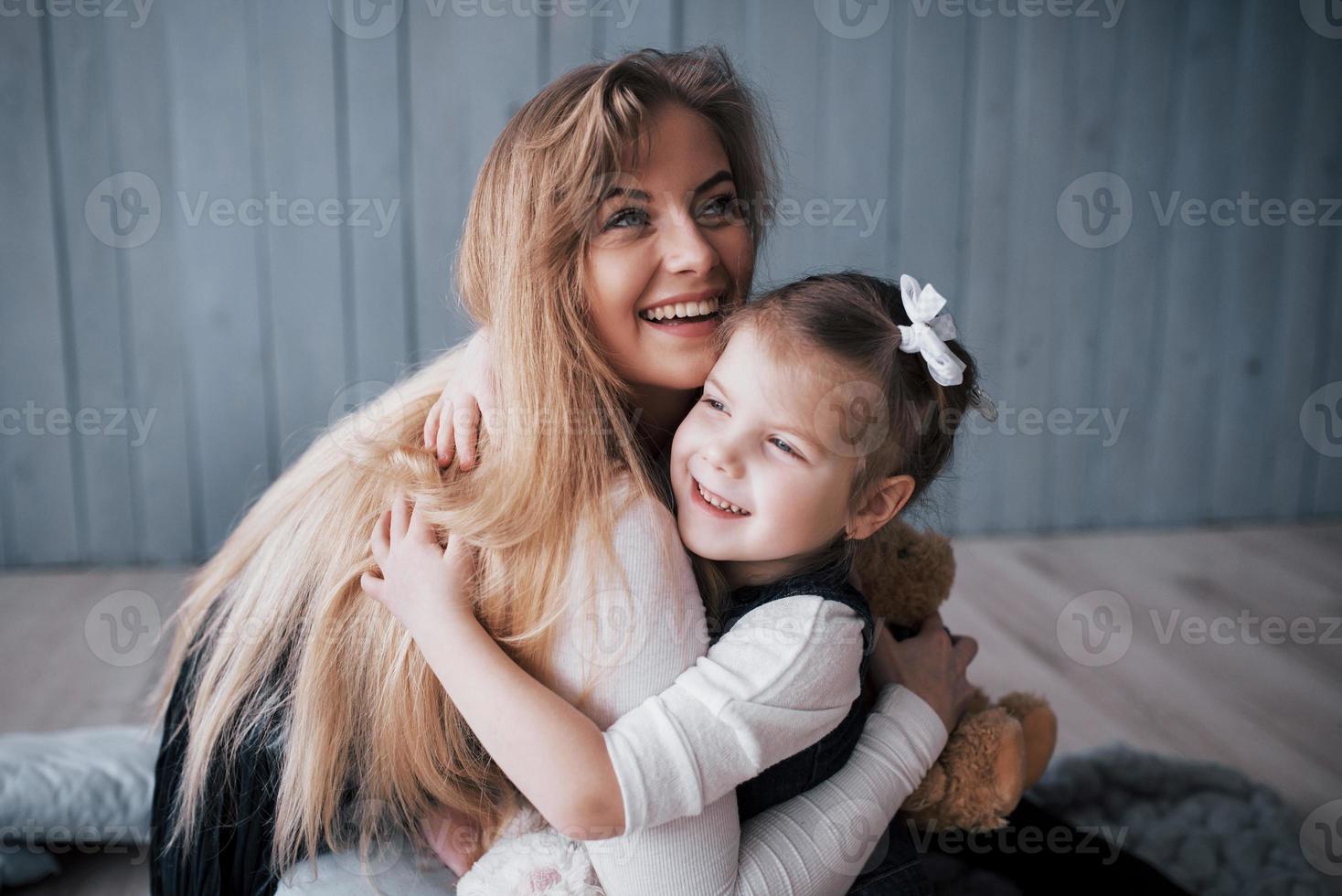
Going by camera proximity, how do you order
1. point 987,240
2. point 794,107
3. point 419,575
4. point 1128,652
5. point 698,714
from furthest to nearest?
point 987,240
point 794,107
point 1128,652
point 419,575
point 698,714

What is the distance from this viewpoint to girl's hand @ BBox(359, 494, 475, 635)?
102 centimetres

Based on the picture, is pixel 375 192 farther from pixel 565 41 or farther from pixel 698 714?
pixel 698 714

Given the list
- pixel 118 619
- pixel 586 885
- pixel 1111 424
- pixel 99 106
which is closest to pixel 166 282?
pixel 99 106

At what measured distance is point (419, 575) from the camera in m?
1.04

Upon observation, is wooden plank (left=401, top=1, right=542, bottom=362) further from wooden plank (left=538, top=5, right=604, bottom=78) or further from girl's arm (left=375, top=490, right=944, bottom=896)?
girl's arm (left=375, top=490, right=944, bottom=896)

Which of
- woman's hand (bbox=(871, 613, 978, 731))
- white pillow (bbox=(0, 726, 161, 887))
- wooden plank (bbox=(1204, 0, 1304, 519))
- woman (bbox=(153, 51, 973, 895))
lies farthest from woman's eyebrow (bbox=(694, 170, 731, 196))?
wooden plank (bbox=(1204, 0, 1304, 519))

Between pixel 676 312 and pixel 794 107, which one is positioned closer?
pixel 676 312

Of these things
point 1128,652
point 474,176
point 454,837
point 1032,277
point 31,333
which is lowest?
point 1128,652

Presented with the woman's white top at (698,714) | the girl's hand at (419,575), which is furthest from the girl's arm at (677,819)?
the girl's hand at (419,575)

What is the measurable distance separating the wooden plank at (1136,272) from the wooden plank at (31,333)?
8.51ft

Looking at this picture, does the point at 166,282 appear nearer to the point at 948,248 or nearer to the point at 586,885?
the point at 948,248

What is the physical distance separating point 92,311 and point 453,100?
3.21 feet

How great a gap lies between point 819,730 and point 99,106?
2342mm

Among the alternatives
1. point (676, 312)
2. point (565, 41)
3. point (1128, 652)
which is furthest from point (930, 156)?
point (676, 312)
